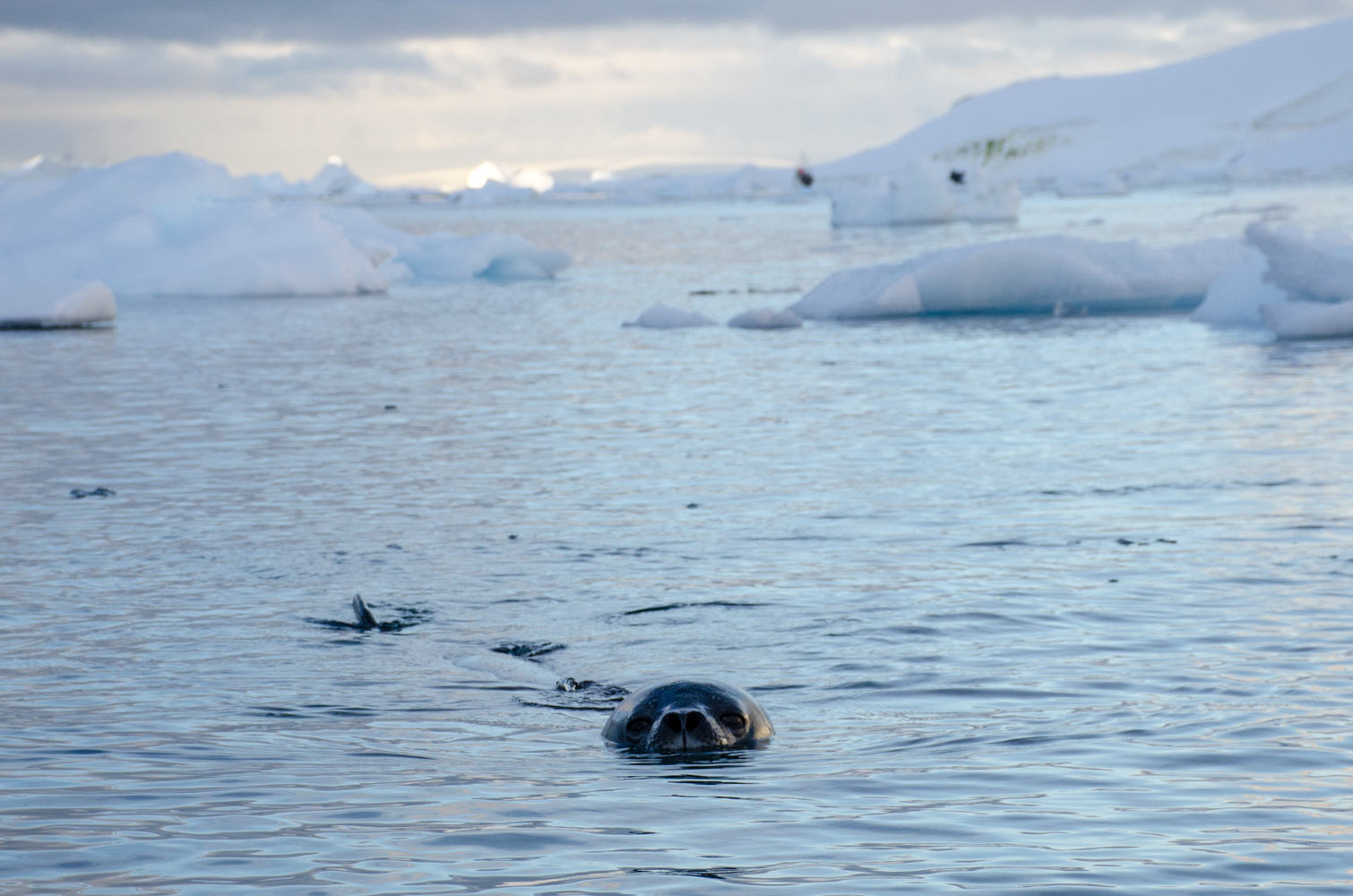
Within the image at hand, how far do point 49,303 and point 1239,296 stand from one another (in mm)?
15811

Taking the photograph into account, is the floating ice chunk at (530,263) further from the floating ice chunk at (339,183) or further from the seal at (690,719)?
the floating ice chunk at (339,183)

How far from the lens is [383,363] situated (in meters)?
18.4

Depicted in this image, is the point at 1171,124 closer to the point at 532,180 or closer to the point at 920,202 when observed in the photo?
the point at 532,180

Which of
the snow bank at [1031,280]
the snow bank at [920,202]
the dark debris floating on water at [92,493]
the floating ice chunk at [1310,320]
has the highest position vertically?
the snow bank at [920,202]

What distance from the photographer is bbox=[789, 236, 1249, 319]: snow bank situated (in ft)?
69.2

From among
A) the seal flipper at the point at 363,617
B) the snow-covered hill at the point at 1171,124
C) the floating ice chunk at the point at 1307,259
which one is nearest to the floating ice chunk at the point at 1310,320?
the floating ice chunk at the point at 1307,259

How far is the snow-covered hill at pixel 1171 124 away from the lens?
411 feet

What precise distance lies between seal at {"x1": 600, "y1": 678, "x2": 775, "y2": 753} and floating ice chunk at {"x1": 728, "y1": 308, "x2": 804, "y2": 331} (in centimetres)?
1582

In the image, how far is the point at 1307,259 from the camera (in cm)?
1744

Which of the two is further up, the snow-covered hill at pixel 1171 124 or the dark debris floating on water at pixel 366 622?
the snow-covered hill at pixel 1171 124

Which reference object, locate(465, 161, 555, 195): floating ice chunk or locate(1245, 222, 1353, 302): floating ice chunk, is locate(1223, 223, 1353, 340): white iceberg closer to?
locate(1245, 222, 1353, 302): floating ice chunk

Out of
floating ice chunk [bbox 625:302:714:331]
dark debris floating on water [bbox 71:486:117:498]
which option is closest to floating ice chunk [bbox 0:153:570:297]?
floating ice chunk [bbox 625:302:714:331]

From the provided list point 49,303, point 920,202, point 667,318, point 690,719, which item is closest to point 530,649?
point 690,719

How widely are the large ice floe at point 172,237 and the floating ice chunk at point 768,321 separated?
10.6 metres
